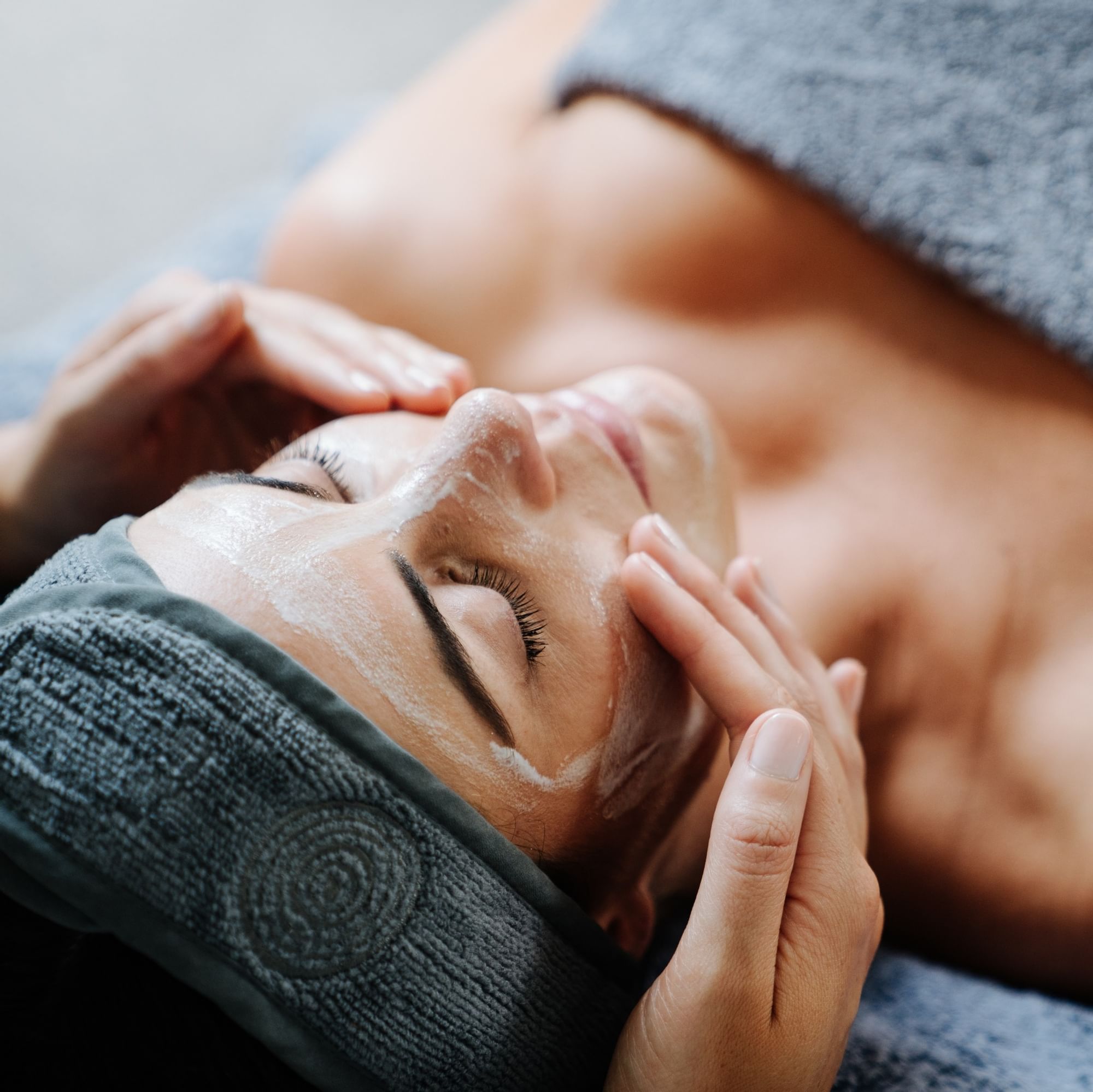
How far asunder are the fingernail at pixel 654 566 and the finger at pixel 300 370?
309mm

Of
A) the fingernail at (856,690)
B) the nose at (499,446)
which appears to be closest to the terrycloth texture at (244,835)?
the nose at (499,446)

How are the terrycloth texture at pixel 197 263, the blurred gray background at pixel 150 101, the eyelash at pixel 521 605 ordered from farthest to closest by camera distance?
the blurred gray background at pixel 150 101
the terrycloth texture at pixel 197 263
the eyelash at pixel 521 605

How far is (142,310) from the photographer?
1.06 meters

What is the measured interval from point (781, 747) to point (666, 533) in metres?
0.20

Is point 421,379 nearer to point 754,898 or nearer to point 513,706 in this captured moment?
point 513,706

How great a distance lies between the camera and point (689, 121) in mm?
1100

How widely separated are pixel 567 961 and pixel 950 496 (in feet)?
2.22

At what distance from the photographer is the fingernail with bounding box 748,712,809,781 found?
0.65m

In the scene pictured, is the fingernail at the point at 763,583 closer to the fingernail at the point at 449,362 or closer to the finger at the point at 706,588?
the finger at the point at 706,588

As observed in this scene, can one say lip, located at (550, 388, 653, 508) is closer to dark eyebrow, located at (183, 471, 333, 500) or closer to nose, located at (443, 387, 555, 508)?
nose, located at (443, 387, 555, 508)

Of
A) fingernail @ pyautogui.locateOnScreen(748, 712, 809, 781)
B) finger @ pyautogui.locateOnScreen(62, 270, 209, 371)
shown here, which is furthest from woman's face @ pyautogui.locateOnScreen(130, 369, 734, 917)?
finger @ pyautogui.locateOnScreen(62, 270, 209, 371)

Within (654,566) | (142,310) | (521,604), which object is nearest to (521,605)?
(521,604)

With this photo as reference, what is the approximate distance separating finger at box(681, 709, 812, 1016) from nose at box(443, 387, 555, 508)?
0.26 m

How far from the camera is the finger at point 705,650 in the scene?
708mm
